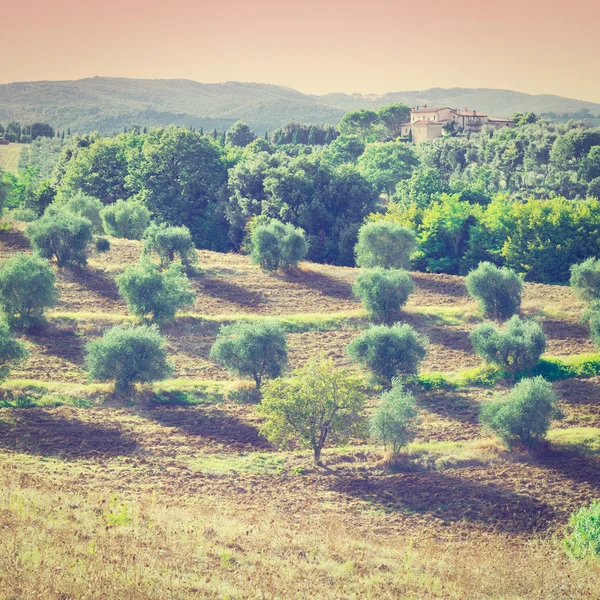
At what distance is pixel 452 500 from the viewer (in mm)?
28062

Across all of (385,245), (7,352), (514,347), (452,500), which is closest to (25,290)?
(7,352)

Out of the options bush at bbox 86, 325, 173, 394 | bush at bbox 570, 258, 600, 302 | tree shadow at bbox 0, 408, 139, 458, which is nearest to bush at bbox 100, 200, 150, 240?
bush at bbox 86, 325, 173, 394

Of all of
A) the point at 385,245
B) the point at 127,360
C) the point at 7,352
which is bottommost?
the point at 127,360

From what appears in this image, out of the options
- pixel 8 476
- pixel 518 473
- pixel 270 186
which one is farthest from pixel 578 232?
pixel 8 476

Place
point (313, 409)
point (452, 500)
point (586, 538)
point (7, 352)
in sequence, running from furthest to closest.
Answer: point (7, 352) → point (313, 409) → point (452, 500) → point (586, 538)

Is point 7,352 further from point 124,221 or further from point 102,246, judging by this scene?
point 124,221

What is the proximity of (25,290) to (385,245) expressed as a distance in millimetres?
25329

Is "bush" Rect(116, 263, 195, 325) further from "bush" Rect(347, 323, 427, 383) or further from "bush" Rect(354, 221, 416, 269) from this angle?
"bush" Rect(354, 221, 416, 269)

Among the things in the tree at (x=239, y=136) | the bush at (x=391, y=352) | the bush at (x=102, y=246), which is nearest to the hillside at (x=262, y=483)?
the bush at (x=391, y=352)

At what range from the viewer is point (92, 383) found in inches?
1474

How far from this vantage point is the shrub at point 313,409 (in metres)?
31.0

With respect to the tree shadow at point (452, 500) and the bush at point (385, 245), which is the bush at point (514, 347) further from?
the bush at point (385, 245)

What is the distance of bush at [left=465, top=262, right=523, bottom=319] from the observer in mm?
46625

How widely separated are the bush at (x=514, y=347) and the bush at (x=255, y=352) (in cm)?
1052
